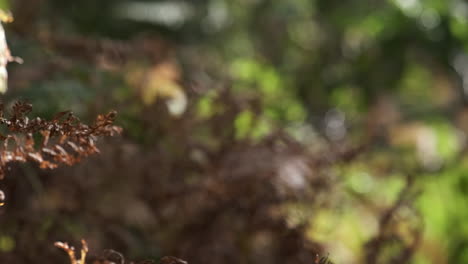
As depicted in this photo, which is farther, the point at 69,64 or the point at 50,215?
the point at 69,64

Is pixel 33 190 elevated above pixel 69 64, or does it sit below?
below

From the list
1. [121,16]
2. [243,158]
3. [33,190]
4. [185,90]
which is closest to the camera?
[33,190]

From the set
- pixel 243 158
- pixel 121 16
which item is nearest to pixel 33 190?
pixel 243 158

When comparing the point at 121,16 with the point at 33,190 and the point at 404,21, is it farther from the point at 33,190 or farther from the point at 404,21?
the point at 33,190

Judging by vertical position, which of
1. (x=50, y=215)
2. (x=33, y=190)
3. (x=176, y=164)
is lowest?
(x=50, y=215)

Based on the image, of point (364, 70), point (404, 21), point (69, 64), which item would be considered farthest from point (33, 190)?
point (364, 70)

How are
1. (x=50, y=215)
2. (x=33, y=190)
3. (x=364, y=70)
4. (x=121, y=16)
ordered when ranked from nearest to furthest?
(x=50, y=215) → (x=33, y=190) → (x=121, y=16) → (x=364, y=70)

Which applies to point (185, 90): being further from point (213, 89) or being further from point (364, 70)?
point (364, 70)
